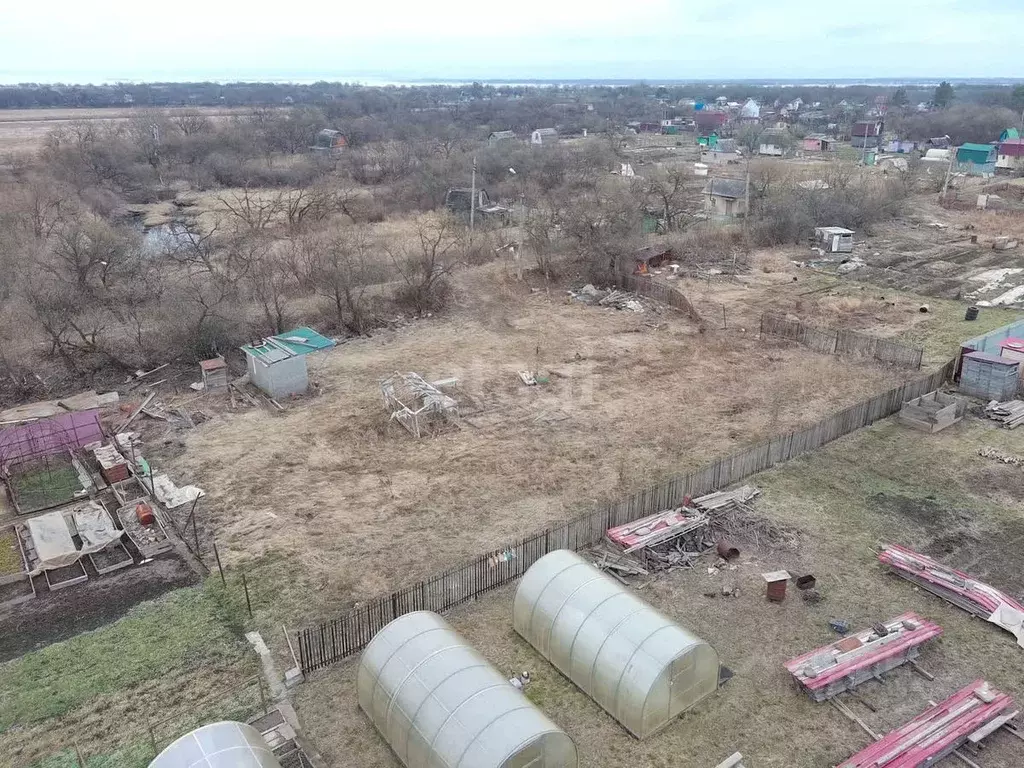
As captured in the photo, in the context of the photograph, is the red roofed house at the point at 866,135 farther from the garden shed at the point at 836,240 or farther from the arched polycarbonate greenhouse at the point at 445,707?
the arched polycarbonate greenhouse at the point at 445,707

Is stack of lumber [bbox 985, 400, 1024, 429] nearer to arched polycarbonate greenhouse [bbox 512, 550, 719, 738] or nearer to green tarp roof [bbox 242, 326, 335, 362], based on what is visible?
arched polycarbonate greenhouse [bbox 512, 550, 719, 738]

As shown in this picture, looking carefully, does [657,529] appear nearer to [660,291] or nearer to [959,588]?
[959,588]

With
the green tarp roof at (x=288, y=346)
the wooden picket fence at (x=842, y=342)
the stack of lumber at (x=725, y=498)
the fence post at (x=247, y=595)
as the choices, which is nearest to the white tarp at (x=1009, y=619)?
the stack of lumber at (x=725, y=498)

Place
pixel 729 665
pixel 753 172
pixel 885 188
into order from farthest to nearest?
pixel 753 172, pixel 885 188, pixel 729 665

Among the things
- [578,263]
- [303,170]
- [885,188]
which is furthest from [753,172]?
[303,170]

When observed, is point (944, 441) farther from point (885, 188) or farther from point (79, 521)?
point (885, 188)
